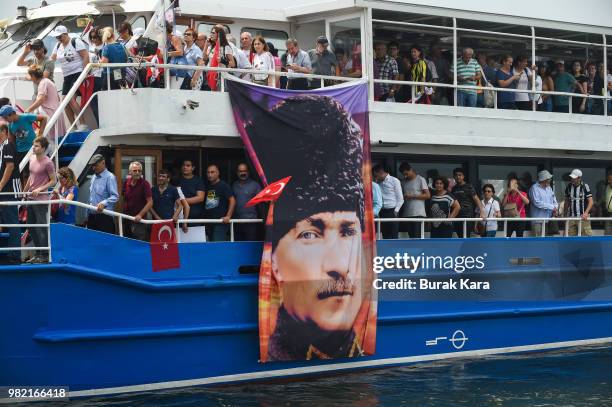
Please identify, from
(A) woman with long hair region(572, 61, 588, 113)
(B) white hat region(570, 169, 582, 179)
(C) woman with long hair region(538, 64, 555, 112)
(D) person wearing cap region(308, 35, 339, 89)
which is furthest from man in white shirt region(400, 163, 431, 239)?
(A) woman with long hair region(572, 61, 588, 113)

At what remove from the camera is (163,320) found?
13.0 meters

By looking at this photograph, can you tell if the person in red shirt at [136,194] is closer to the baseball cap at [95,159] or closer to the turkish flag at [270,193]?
the baseball cap at [95,159]

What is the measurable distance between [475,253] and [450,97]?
249 centimetres

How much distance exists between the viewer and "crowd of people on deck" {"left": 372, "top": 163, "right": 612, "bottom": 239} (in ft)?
50.0

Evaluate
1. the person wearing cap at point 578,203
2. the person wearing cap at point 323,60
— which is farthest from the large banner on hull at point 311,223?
the person wearing cap at point 578,203

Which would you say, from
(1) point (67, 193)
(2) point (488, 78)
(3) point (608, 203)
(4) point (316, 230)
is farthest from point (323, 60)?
(3) point (608, 203)

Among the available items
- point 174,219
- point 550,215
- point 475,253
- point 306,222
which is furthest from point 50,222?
point 550,215

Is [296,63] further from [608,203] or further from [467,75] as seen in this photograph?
[608,203]

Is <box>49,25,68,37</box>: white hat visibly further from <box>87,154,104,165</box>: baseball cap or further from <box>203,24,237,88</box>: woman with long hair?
<box>87,154,104,165</box>: baseball cap

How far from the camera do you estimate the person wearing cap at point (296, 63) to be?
594 inches

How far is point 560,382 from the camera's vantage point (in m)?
14.2

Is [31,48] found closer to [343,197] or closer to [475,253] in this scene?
[343,197]

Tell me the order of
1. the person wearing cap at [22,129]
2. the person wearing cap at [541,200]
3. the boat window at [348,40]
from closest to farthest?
the person wearing cap at [22,129] < the boat window at [348,40] < the person wearing cap at [541,200]

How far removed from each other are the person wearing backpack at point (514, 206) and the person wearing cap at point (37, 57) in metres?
6.76
